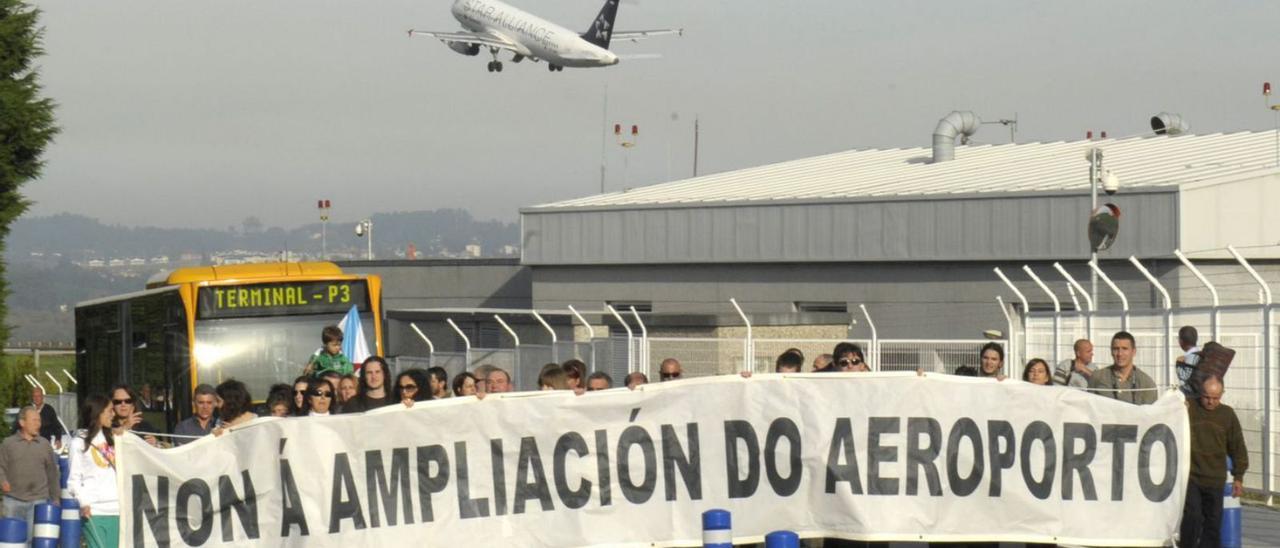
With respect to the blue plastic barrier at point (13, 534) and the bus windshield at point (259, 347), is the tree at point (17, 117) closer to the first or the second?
the bus windshield at point (259, 347)

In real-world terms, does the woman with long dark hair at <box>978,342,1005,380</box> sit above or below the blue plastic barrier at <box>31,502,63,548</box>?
above

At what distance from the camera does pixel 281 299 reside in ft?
74.7

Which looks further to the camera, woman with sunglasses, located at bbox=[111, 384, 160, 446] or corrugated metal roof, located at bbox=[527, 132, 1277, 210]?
corrugated metal roof, located at bbox=[527, 132, 1277, 210]

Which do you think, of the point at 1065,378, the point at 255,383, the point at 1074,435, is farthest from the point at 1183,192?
the point at 1074,435

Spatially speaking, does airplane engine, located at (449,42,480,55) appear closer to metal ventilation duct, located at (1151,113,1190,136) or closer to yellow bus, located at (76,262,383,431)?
metal ventilation duct, located at (1151,113,1190,136)

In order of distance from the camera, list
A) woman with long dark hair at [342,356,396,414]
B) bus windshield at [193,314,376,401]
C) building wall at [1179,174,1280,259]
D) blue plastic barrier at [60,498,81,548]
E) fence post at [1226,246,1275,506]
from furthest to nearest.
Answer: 1. building wall at [1179,174,1280,259]
2. bus windshield at [193,314,376,401]
3. fence post at [1226,246,1275,506]
4. woman with long dark hair at [342,356,396,414]
5. blue plastic barrier at [60,498,81,548]

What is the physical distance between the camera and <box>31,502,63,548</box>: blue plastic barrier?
38.1 feet

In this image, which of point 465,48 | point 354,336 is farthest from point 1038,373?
point 465,48

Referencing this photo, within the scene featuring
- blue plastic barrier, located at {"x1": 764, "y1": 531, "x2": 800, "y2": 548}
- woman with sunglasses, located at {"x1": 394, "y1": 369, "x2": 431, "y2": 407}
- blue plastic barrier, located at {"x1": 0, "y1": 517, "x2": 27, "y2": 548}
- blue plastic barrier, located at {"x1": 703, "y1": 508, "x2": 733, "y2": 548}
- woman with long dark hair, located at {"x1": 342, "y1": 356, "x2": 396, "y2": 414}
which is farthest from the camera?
woman with long dark hair, located at {"x1": 342, "y1": 356, "x2": 396, "y2": 414}

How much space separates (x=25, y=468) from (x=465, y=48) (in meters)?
48.9

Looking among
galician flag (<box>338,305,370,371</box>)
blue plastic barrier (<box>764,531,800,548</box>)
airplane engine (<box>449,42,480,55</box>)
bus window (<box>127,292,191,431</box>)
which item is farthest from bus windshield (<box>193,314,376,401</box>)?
airplane engine (<box>449,42,480,55</box>)

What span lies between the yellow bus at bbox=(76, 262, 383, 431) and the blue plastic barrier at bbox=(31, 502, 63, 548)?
1008cm

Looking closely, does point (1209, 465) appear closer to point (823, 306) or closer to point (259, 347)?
point (259, 347)

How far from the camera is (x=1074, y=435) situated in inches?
465
